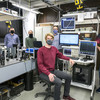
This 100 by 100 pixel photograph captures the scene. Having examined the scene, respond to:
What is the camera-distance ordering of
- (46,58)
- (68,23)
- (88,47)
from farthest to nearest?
(68,23) → (88,47) → (46,58)

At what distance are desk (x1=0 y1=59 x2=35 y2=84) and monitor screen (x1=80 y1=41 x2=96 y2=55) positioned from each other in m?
1.29

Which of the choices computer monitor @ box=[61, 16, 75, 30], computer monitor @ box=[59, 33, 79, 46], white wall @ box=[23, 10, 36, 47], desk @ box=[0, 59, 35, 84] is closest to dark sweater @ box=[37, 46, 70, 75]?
desk @ box=[0, 59, 35, 84]

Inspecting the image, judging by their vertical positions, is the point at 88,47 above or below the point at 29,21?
below

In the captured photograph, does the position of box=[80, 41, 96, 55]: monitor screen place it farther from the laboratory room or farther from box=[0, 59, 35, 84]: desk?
box=[0, 59, 35, 84]: desk

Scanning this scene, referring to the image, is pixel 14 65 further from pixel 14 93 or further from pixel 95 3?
pixel 95 3

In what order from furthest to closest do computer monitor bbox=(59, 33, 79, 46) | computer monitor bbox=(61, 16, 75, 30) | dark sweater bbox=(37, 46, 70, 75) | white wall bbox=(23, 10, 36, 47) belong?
1. white wall bbox=(23, 10, 36, 47)
2. computer monitor bbox=(61, 16, 75, 30)
3. computer monitor bbox=(59, 33, 79, 46)
4. dark sweater bbox=(37, 46, 70, 75)

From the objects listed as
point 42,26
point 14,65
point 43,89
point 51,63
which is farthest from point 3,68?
point 42,26

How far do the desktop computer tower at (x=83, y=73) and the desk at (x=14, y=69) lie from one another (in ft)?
3.70

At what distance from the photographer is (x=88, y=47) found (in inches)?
99.4

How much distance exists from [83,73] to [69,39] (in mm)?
934

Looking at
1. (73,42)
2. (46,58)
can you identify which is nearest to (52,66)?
(46,58)

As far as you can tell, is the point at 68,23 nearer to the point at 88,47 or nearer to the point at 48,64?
the point at 88,47

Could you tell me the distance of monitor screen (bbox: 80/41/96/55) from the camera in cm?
247

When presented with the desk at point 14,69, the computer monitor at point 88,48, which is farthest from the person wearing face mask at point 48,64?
the computer monitor at point 88,48
